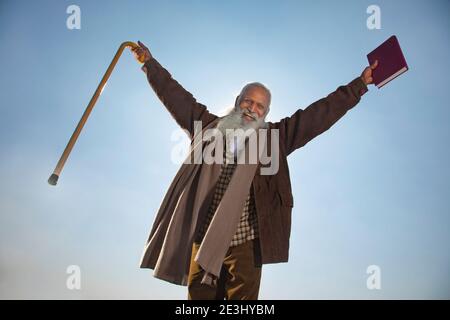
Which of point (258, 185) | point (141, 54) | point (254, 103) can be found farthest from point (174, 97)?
point (258, 185)

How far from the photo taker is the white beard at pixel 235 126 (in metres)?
3.40

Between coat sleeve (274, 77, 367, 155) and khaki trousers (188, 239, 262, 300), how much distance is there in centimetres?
90

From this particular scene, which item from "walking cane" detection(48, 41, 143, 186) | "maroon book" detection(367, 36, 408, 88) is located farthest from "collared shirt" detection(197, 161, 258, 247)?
"maroon book" detection(367, 36, 408, 88)

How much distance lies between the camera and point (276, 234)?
3.07m

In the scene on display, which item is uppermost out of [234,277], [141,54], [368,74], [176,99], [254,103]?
[141,54]

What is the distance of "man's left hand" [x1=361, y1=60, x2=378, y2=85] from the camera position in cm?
365

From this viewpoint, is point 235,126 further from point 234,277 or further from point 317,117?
point 234,277

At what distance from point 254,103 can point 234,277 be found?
4.44 ft

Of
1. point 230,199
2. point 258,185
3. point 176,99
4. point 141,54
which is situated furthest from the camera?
point 141,54

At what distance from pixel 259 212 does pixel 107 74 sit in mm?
1562

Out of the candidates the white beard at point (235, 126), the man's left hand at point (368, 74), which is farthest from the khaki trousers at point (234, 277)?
the man's left hand at point (368, 74)

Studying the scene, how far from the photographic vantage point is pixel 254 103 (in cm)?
353

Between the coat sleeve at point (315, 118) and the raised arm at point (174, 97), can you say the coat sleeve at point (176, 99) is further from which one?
the coat sleeve at point (315, 118)
